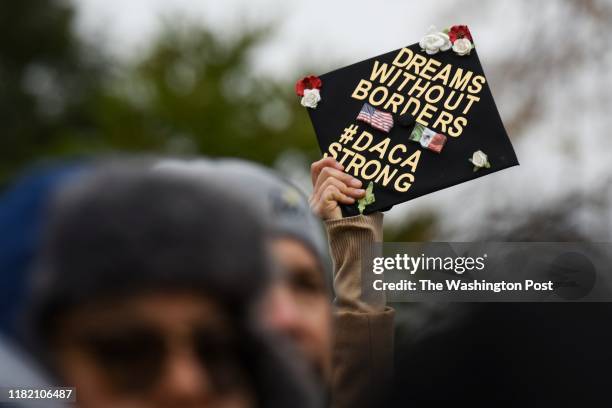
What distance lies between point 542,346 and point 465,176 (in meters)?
0.80

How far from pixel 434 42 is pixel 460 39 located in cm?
7

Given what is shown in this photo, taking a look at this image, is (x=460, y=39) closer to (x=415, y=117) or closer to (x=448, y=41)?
(x=448, y=41)

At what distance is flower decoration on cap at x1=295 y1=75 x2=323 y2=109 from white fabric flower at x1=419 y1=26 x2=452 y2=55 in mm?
229

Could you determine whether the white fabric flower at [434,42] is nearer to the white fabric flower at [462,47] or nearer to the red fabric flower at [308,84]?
the white fabric flower at [462,47]

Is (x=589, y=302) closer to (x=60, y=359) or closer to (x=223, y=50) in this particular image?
(x=60, y=359)

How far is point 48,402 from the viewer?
2.59 feet

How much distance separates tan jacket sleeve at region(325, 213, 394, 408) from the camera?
5.61ft

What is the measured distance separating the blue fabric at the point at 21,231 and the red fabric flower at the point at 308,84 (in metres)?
1.42

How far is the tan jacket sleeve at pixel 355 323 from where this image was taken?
1711 millimetres

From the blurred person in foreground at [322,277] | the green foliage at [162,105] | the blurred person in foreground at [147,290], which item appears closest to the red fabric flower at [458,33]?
the blurred person in foreground at [322,277]

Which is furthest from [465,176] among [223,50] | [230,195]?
[223,50]

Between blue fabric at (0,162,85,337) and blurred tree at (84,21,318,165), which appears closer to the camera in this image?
blue fabric at (0,162,85,337)

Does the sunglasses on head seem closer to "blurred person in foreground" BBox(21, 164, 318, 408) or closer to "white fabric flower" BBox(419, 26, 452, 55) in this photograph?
"blurred person in foreground" BBox(21, 164, 318, 408)

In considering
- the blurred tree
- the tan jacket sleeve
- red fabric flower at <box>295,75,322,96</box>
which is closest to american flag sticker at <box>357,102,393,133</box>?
red fabric flower at <box>295,75,322,96</box>
